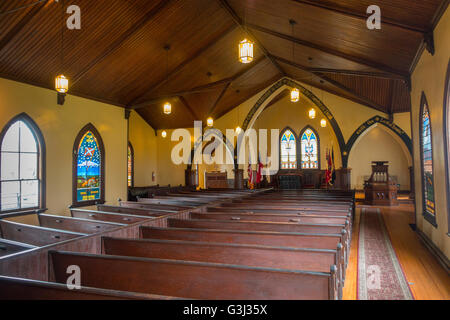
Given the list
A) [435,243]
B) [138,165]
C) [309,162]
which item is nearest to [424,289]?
[435,243]

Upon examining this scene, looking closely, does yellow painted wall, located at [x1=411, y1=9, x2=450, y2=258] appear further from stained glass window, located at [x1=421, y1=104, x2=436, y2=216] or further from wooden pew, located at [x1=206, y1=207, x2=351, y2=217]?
wooden pew, located at [x1=206, y1=207, x2=351, y2=217]

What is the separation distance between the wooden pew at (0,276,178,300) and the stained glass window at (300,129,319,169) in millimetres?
15120

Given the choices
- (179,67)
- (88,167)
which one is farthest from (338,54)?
(88,167)

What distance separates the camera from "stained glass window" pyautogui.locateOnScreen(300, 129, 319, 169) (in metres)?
15.8

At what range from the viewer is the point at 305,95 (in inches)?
479

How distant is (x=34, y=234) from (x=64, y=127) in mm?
5388

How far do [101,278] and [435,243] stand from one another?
5.23 meters

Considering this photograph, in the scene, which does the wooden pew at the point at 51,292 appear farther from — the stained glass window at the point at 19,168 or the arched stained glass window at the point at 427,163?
the stained glass window at the point at 19,168

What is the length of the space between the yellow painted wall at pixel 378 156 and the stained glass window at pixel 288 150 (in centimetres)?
287

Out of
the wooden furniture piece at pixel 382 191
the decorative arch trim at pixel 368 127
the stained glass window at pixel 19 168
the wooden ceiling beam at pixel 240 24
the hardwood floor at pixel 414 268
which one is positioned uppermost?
the wooden ceiling beam at pixel 240 24

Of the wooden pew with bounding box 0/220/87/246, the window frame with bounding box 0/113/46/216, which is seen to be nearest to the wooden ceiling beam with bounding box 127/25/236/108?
the window frame with bounding box 0/113/46/216

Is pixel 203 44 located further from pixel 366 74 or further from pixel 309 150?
pixel 309 150

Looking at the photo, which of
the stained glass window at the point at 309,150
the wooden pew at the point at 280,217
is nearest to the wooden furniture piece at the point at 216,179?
the stained glass window at the point at 309,150

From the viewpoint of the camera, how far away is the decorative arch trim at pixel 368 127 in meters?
11.0
